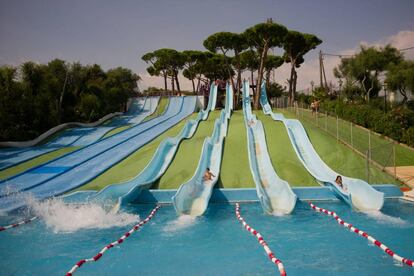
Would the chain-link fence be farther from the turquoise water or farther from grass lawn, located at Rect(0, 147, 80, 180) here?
grass lawn, located at Rect(0, 147, 80, 180)

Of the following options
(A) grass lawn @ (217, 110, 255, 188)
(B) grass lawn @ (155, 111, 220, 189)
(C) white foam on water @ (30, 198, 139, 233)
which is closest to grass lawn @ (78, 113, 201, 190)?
(B) grass lawn @ (155, 111, 220, 189)

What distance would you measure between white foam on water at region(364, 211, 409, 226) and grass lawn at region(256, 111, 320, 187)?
2841 millimetres

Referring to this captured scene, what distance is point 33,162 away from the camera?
16391 mm

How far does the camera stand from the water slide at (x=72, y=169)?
12.1m

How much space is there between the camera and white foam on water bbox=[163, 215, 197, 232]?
903 cm

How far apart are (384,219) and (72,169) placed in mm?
11524

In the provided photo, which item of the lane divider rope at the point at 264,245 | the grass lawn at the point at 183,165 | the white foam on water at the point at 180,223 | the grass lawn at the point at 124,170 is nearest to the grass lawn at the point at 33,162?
the grass lawn at the point at 124,170

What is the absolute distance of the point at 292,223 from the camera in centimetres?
924

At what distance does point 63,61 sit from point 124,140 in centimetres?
1474

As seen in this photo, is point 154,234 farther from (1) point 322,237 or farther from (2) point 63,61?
(2) point 63,61

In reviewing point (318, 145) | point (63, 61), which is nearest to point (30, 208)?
point (318, 145)

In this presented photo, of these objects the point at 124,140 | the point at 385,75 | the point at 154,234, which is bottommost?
the point at 154,234

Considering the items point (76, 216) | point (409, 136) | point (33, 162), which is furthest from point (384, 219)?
point (33, 162)

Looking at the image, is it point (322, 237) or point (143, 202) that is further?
point (143, 202)
